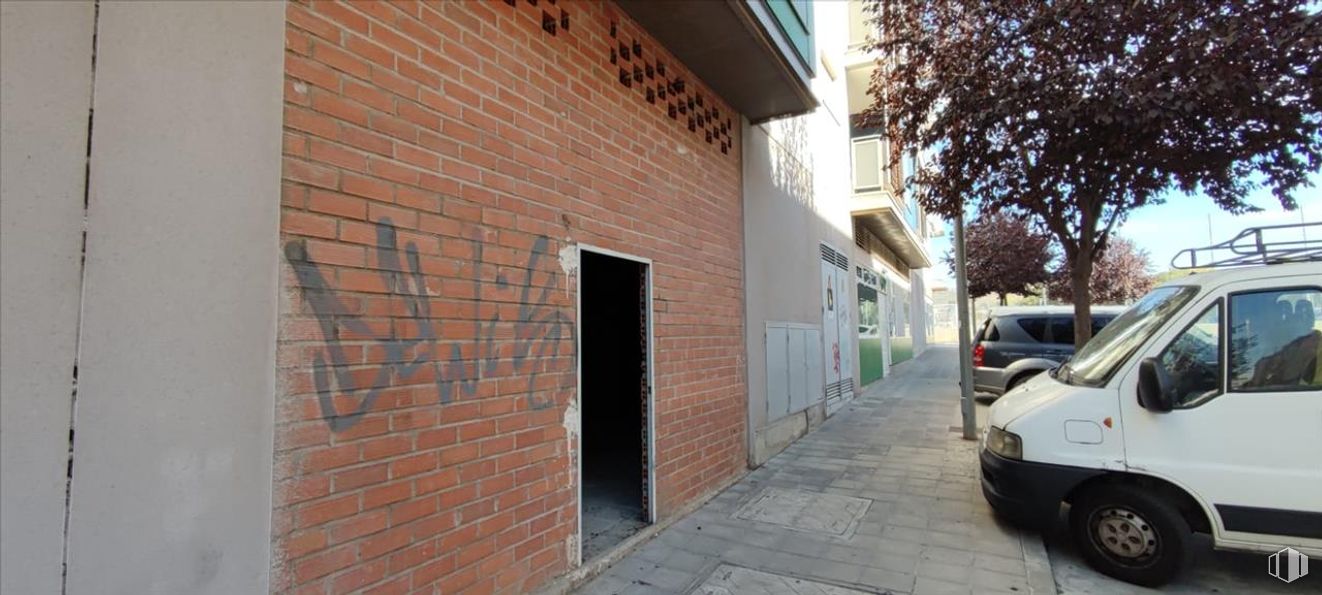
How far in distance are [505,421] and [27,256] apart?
1.97m

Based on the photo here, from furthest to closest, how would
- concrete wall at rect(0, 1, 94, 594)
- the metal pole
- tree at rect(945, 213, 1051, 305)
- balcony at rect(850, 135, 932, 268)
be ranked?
tree at rect(945, 213, 1051, 305)
balcony at rect(850, 135, 932, 268)
the metal pole
concrete wall at rect(0, 1, 94, 594)

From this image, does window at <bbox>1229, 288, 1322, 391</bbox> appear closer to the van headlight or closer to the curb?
the van headlight

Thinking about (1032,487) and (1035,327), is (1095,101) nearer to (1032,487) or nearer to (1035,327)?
(1032,487)

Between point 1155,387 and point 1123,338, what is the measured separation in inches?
29.0

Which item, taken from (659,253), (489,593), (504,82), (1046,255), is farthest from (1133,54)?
(1046,255)

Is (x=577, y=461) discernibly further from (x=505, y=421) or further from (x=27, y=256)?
(x=27, y=256)

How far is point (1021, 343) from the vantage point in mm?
9875

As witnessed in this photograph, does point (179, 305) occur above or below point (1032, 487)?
above

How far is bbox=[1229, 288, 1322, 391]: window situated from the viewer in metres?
3.36

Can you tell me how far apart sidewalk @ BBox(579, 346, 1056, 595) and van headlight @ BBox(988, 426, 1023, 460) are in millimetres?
664

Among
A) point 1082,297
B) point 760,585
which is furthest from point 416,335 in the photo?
point 1082,297

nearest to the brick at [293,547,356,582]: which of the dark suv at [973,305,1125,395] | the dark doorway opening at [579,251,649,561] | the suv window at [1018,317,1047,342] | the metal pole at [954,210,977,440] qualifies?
the dark doorway opening at [579,251,649,561]

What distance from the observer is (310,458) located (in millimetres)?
2258

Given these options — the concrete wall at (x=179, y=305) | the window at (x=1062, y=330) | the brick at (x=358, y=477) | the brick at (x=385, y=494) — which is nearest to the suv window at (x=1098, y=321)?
the window at (x=1062, y=330)
